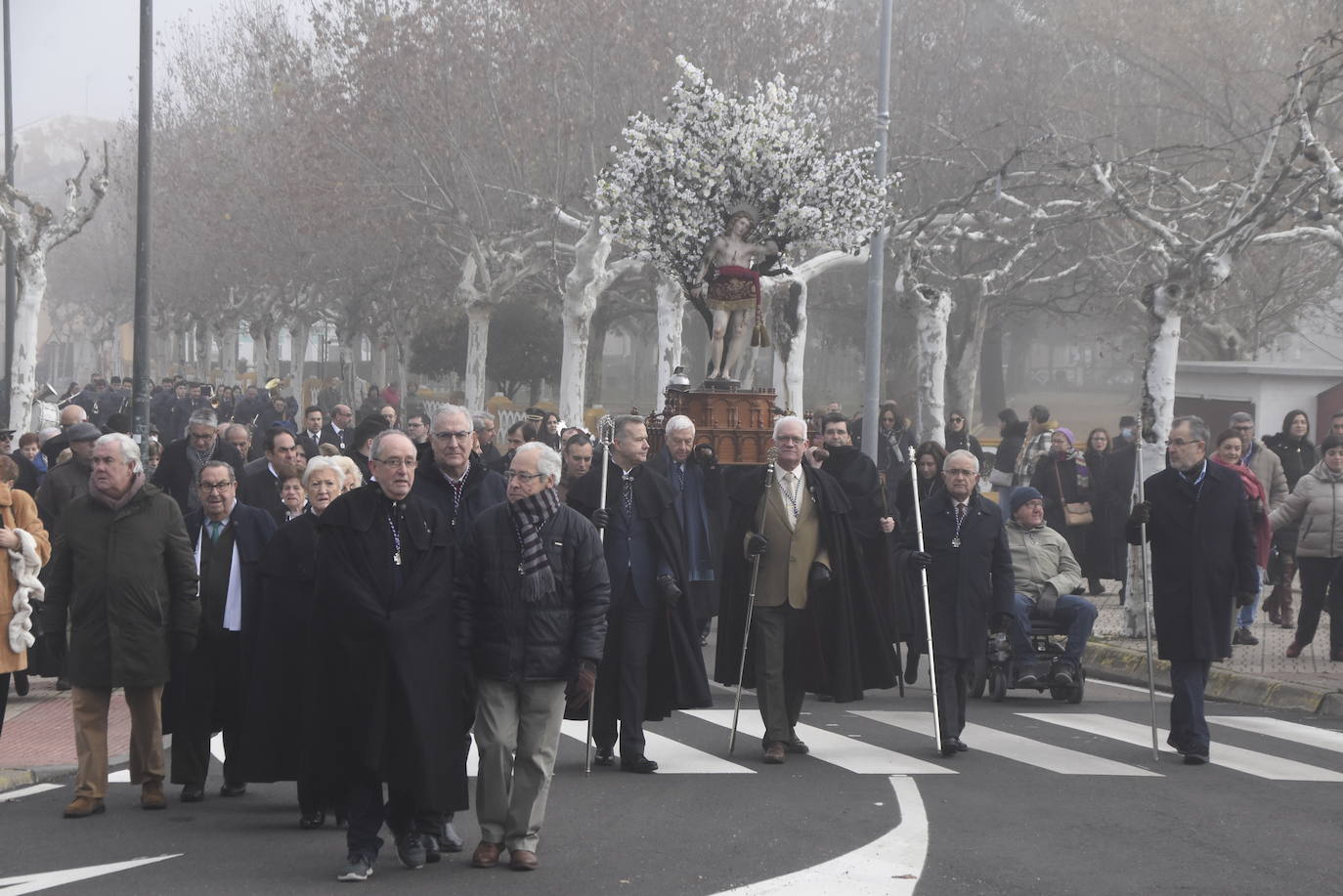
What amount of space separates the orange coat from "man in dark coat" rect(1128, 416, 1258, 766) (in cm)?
612

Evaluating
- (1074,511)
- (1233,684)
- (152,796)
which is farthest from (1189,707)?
(1074,511)

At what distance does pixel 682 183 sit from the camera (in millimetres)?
18156

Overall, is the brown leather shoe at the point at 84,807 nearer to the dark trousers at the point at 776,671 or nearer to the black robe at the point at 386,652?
the black robe at the point at 386,652

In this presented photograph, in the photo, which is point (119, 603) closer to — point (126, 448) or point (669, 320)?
point (126, 448)

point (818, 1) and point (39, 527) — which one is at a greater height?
point (818, 1)

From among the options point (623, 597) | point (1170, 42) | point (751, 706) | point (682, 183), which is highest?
point (1170, 42)

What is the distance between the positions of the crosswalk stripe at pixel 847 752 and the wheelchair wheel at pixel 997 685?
6.00 feet

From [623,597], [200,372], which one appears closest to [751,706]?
[623,597]

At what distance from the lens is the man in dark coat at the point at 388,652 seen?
276 inches

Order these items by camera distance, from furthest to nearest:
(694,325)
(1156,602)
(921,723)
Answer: (694,325) < (921,723) < (1156,602)

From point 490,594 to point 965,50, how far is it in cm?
3884

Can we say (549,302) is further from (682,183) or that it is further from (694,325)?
(682,183)

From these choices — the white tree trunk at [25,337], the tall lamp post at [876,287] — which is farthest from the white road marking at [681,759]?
the white tree trunk at [25,337]

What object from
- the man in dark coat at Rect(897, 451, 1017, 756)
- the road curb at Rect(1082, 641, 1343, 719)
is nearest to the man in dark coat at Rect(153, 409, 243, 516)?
the man in dark coat at Rect(897, 451, 1017, 756)
